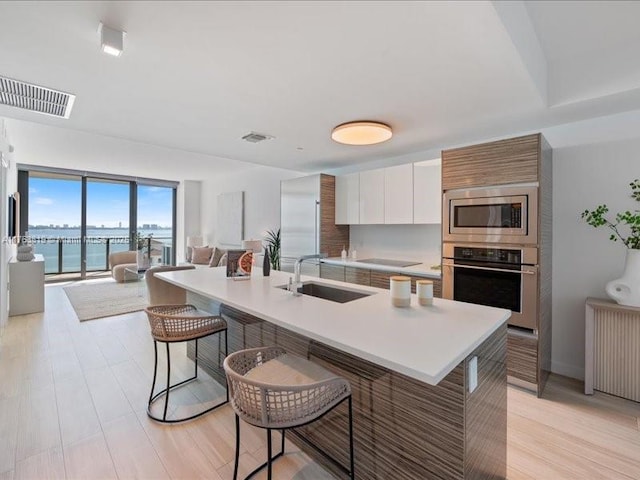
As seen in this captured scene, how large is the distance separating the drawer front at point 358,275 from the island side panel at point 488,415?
2103mm

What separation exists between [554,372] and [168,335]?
3405 millimetres

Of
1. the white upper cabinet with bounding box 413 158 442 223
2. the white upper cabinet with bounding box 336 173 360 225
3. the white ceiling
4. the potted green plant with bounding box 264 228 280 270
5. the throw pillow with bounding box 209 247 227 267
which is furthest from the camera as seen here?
the throw pillow with bounding box 209 247 227 267

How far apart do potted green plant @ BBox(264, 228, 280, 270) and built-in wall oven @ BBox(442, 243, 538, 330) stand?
3.10 metres

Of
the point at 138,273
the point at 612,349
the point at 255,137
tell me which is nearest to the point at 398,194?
the point at 255,137

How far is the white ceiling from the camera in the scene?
145 centimetres

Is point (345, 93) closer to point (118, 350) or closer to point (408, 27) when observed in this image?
point (408, 27)

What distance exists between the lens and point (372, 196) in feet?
13.3

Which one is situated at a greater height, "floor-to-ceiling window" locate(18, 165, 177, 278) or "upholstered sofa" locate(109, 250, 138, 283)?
"floor-to-ceiling window" locate(18, 165, 177, 278)

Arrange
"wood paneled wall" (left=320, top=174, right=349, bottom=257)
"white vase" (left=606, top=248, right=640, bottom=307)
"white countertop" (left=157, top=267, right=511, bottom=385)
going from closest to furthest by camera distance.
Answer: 1. "white countertop" (left=157, top=267, right=511, bottom=385)
2. "white vase" (left=606, top=248, right=640, bottom=307)
3. "wood paneled wall" (left=320, top=174, right=349, bottom=257)

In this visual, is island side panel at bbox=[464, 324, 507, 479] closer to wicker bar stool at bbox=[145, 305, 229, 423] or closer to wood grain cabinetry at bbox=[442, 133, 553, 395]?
wood grain cabinetry at bbox=[442, 133, 553, 395]

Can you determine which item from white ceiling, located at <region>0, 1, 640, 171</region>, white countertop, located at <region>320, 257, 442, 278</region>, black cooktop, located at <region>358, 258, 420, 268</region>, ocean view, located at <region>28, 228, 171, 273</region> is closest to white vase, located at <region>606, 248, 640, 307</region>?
white ceiling, located at <region>0, 1, 640, 171</region>

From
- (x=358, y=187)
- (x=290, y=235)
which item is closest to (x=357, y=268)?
(x=358, y=187)

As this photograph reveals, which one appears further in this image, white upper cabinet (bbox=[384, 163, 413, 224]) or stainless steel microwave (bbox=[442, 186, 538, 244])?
white upper cabinet (bbox=[384, 163, 413, 224])

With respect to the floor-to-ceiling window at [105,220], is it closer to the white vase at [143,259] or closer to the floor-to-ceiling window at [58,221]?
the floor-to-ceiling window at [58,221]
